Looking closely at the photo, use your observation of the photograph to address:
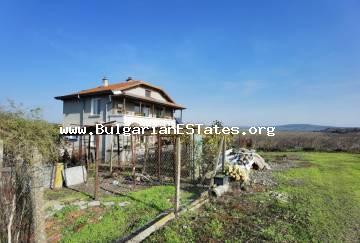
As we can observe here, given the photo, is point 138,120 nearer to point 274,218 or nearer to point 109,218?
point 109,218

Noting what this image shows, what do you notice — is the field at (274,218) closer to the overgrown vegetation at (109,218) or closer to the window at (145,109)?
the overgrown vegetation at (109,218)

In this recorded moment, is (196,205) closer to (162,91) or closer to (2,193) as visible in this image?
(2,193)

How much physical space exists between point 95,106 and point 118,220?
18426 millimetres

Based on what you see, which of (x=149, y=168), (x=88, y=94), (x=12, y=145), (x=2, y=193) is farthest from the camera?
(x=88, y=94)

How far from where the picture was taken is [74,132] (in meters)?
11.5

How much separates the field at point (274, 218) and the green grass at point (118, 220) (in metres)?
0.81

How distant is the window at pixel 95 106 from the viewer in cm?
2352

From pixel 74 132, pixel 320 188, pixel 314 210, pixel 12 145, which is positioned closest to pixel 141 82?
pixel 74 132

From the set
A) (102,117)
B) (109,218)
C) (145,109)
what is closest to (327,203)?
(109,218)

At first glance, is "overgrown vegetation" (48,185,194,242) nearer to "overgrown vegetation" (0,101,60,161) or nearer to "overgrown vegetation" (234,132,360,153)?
"overgrown vegetation" (0,101,60,161)

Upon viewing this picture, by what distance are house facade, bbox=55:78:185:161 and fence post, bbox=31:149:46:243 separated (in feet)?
50.4

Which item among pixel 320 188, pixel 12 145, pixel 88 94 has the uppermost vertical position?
pixel 88 94

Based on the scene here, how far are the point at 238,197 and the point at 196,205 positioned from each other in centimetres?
190

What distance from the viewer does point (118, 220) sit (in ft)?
21.7
